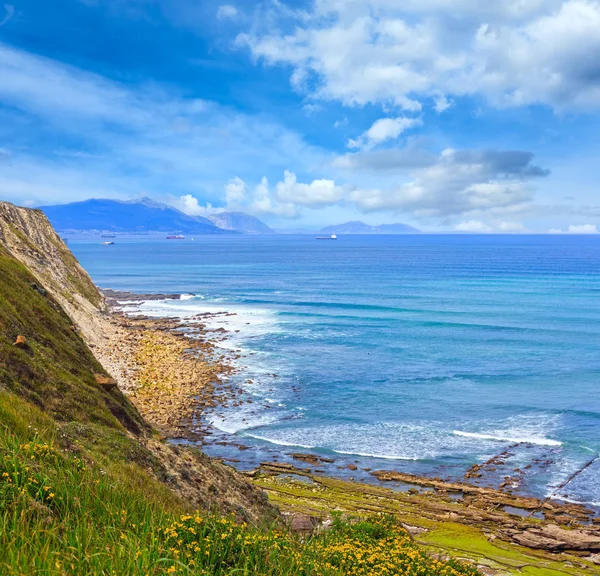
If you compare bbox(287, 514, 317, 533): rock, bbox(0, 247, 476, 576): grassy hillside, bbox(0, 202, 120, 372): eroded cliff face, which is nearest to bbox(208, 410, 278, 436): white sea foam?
bbox(0, 202, 120, 372): eroded cliff face

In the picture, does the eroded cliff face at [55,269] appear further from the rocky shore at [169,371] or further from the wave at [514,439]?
the wave at [514,439]

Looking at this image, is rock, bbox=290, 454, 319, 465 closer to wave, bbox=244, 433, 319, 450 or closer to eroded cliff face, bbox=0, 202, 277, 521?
wave, bbox=244, 433, 319, 450

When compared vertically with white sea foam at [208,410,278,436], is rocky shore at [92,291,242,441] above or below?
above

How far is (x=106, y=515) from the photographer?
7590mm

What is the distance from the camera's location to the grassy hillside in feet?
20.2

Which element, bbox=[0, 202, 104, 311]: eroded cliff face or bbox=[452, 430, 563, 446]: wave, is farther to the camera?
bbox=[0, 202, 104, 311]: eroded cliff face

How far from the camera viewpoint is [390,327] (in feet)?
219

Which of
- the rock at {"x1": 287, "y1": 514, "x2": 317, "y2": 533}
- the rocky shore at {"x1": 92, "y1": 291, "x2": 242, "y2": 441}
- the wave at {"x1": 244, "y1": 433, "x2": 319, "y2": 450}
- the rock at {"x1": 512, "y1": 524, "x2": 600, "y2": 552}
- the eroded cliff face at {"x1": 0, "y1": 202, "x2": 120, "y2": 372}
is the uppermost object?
the eroded cliff face at {"x1": 0, "y1": 202, "x2": 120, "y2": 372}

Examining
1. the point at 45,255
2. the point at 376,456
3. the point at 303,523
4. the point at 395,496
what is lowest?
the point at 395,496

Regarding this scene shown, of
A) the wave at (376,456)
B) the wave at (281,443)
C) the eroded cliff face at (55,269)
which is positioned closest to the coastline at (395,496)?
the wave at (281,443)

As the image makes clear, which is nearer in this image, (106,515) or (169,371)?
(106,515)

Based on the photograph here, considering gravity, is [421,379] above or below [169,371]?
below

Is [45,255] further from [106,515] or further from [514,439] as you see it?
[106,515]

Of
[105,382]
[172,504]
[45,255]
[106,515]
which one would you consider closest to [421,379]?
[105,382]
